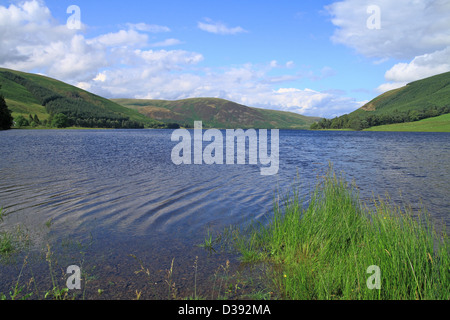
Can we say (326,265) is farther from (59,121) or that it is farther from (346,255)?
(59,121)

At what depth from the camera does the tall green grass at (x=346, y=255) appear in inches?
220

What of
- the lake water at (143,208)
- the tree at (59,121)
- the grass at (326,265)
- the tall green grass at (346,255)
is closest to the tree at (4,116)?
the tree at (59,121)

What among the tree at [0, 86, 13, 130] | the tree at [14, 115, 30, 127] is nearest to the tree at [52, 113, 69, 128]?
the tree at [14, 115, 30, 127]

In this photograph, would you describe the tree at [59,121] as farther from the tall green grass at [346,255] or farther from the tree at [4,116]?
the tall green grass at [346,255]

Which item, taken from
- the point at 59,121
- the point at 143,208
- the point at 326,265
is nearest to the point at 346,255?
the point at 326,265

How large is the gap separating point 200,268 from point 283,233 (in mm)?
3002

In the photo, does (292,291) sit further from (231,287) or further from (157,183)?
(157,183)

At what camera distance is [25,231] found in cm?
1037

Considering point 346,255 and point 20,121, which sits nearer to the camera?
point 346,255

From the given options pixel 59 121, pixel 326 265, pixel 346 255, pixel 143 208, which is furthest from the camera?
pixel 59 121

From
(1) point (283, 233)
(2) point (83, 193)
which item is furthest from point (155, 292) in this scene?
(2) point (83, 193)

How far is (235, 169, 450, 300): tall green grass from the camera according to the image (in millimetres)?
5582

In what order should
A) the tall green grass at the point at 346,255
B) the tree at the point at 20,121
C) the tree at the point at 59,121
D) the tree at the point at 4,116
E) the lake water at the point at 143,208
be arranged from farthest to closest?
the tree at the point at 59,121 < the tree at the point at 20,121 < the tree at the point at 4,116 < the lake water at the point at 143,208 < the tall green grass at the point at 346,255

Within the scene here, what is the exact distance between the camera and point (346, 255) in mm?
7266
